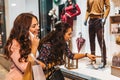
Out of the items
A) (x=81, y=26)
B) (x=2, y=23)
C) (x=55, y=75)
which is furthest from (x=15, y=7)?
(x=55, y=75)

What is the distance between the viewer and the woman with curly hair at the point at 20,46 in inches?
68.6

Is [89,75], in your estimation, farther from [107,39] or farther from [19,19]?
[19,19]

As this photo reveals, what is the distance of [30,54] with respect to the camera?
187cm

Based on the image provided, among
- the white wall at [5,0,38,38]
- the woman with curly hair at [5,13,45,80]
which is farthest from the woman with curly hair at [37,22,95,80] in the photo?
the white wall at [5,0,38,38]

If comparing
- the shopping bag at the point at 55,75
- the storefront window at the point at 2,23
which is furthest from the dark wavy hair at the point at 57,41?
the storefront window at the point at 2,23

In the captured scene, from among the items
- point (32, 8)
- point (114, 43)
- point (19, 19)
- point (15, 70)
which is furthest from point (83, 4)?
point (15, 70)

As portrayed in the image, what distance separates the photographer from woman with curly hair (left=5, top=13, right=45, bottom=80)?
1.74 meters

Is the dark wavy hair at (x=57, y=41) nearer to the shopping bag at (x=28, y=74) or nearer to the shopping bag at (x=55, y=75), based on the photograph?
the shopping bag at (x=55, y=75)

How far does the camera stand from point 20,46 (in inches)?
69.2

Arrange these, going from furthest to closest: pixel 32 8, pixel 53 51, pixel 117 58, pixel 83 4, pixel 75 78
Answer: pixel 32 8, pixel 83 4, pixel 75 78, pixel 117 58, pixel 53 51

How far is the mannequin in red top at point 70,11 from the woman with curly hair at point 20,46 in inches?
66.0

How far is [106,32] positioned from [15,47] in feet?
5.61

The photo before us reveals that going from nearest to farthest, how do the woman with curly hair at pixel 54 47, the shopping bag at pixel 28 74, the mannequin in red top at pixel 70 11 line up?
1. the shopping bag at pixel 28 74
2. the woman with curly hair at pixel 54 47
3. the mannequin in red top at pixel 70 11

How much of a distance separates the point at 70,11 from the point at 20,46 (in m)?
1.98
